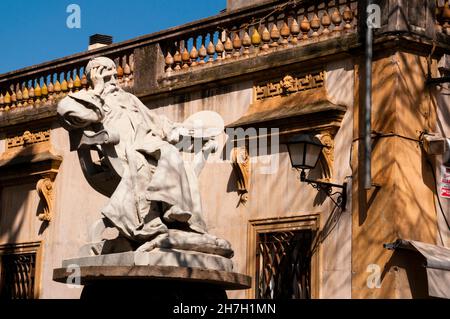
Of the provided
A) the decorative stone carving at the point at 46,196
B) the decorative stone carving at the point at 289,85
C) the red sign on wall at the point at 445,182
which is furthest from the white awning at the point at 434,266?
the decorative stone carving at the point at 46,196

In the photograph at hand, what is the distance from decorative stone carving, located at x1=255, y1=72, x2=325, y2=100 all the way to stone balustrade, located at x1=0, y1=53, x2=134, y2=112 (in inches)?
101

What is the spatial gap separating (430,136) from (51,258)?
20.2 ft

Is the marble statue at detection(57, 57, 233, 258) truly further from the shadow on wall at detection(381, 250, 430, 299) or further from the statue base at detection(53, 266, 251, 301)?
the shadow on wall at detection(381, 250, 430, 299)

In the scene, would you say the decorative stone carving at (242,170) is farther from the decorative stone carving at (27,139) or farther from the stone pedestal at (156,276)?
the decorative stone carving at (27,139)

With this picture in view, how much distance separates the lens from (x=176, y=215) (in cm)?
1130

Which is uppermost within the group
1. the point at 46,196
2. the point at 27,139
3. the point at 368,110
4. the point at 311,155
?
the point at 27,139

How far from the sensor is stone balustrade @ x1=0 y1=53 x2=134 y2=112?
57.0 ft

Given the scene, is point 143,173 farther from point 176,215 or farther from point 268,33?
point 268,33

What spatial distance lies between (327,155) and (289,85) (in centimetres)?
111

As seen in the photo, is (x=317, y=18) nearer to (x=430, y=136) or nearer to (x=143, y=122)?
(x=430, y=136)

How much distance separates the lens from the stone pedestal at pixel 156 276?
35.6 ft

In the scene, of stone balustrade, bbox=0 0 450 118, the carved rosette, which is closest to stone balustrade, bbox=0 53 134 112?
stone balustrade, bbox=0 0 450 118

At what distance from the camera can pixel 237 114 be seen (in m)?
15.5

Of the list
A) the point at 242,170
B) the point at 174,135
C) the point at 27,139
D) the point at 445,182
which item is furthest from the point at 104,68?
the point at 27,139
